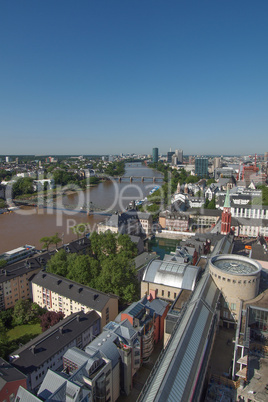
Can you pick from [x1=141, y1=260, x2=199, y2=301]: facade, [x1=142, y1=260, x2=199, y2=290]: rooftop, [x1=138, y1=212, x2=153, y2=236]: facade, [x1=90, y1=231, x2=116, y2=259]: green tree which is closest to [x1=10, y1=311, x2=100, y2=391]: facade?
[x1=141, y1=260, x2=199, y2=301]: facade

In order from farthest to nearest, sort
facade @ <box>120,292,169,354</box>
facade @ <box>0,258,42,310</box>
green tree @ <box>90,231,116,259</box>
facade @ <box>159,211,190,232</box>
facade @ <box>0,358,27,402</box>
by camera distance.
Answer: facade @ <box>159,211,190,232</box>
green tree @ <box>90,231,116,259</box>
facade @ <box>0,258,42,310</box>
facade @ <box>120,292,169,354</box>
facade @ <box>0,358,27,402</box>

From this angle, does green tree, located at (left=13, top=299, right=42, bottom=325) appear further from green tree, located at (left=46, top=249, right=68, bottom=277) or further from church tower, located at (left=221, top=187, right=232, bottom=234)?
church tower, located at (left=221, top=187, right=232, bottom=234)

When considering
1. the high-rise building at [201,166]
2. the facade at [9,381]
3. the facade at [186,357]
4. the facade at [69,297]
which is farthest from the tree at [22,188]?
the high-rise building at [201,166]

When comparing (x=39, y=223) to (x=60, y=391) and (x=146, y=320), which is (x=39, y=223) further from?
(x=60, y=391)

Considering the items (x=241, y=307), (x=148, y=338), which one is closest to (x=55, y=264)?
(x=148, y=338)

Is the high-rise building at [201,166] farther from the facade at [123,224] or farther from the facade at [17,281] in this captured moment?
the facade at [17,281]

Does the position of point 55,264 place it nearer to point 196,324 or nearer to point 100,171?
point 196,324
